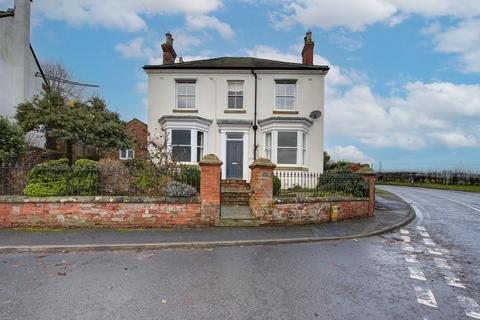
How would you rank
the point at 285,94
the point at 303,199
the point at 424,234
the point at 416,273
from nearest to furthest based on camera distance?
the point at 416,273
the point at 424,234
the point at 303,199
the point at 285,94

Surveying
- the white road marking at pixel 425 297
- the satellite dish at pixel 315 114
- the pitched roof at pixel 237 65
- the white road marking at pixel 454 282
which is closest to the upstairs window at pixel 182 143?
the pitched roof at pixel 237 65

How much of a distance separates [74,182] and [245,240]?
5231 millimetres

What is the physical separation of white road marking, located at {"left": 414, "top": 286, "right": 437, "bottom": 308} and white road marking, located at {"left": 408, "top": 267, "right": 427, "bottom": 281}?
0.51 meters

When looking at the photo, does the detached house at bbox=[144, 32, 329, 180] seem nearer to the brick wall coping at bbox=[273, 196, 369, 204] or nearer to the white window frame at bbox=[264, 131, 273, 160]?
the white window frame at bbox=[264, 131, 273, 160]

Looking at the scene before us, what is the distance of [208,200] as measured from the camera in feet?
27.8

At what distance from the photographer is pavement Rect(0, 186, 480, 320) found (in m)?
3.83

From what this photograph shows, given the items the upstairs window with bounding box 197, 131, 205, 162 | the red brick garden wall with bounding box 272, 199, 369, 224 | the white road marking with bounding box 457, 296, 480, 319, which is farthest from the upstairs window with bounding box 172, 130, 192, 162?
the white road marking with bounding box 457, 296, 480, 319

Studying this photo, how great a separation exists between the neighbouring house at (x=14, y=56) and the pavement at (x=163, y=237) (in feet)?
42.0

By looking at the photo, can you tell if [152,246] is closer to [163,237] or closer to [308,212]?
[163,237]

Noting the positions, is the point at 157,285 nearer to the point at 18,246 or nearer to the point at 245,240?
the point at 245,240

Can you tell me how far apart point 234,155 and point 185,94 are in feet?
14.4

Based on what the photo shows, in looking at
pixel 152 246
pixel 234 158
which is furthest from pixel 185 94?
pixel 152 246

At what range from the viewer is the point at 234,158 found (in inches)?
660

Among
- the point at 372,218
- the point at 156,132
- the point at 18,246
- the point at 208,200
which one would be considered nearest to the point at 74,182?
the point at 18,246
